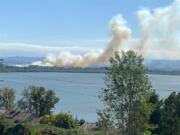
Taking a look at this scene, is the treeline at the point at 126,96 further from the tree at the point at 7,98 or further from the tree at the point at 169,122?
the tree at the point at 7,98

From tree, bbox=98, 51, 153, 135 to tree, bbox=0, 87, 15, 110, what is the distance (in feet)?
89.1

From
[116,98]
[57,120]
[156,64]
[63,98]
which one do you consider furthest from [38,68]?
[116,98]

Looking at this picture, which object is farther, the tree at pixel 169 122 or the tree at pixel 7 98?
the tree at pixel 7 98

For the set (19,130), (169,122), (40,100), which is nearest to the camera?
(169,122)

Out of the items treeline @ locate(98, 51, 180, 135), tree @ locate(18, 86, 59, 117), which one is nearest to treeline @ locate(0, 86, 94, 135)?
tree @ locate(18, 86, 59, 117)

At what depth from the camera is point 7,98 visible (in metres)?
38.8

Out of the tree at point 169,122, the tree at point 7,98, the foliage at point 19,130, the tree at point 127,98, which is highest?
the tree at point 127,98

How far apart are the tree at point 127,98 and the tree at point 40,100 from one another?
20857mm

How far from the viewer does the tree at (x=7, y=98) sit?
1512 inches

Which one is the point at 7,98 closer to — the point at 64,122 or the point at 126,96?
the point at 64,122

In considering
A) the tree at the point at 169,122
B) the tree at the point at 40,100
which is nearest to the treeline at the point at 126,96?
the tree at the point at 169,122

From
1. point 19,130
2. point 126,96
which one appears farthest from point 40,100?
point 126,96

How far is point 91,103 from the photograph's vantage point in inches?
1877

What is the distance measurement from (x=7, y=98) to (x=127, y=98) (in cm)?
2811
